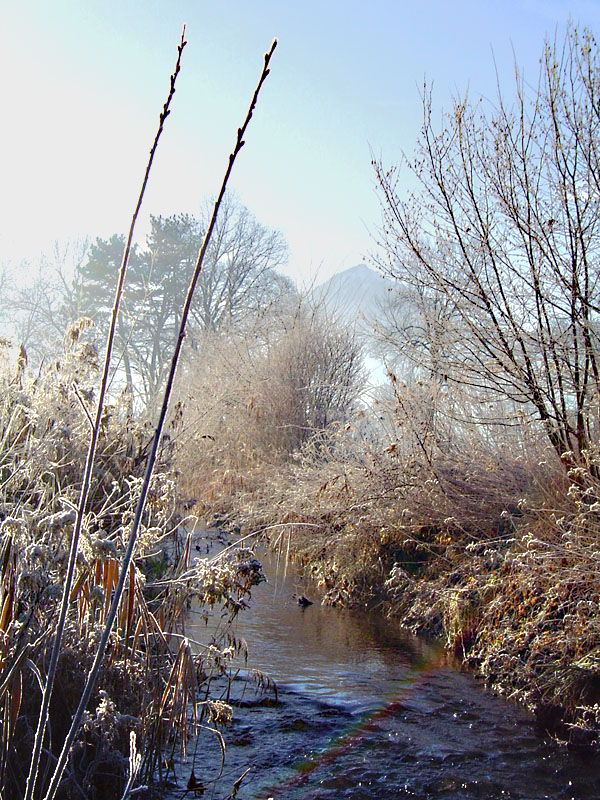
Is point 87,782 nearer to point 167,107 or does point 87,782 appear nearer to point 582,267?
point 167,107

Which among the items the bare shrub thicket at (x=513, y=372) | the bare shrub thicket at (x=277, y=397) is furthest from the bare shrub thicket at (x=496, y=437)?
the bare shrub thicket at (x=277, y=397)

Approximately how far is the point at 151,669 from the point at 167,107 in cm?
268

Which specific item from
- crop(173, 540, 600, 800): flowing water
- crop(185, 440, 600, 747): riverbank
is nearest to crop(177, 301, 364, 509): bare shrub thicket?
crop(185, 440, 600, 747): riverbank

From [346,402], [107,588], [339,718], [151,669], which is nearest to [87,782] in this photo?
[151,669]

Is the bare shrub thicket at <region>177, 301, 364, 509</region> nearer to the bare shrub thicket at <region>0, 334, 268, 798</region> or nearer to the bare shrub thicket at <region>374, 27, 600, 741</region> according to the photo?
the bare shrub thicket at <region>374, 27, 600, 741</region>

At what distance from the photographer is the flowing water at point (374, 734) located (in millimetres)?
3787

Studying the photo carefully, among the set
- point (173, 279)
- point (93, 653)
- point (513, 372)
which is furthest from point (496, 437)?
point (173, 279)

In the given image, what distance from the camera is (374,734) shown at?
4531 millimetres

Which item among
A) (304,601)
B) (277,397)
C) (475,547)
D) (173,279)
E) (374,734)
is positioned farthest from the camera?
(173,279)

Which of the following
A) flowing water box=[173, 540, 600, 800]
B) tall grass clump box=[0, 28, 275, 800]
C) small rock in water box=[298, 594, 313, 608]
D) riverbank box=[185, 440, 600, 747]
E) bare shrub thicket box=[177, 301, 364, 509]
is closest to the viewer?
tall grass clump box=[0, 28, 275, 800]

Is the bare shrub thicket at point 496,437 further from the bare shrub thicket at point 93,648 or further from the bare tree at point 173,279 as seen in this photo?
the bare tree at point 173,279

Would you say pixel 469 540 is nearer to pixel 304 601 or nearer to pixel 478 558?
pixel 478 558

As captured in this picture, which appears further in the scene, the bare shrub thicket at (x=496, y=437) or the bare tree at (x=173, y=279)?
the bare tree at (x=173, y=279)

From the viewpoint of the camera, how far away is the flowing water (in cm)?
379
